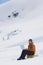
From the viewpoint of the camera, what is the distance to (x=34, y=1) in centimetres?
11175

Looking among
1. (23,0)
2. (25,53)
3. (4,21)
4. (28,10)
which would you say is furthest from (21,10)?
(25,53)

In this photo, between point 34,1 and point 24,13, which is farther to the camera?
point 34,1

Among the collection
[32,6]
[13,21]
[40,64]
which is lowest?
[40,64]

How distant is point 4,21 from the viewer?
3661 inches

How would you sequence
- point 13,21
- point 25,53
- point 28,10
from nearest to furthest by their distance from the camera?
point 25,53 < point 13,21 < point 28,10

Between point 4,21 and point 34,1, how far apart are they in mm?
22730

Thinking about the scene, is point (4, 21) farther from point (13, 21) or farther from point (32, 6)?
point (32, 6)

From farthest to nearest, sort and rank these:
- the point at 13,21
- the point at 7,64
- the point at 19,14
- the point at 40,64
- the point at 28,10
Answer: the point at 28,10 → the point at 19,14 → the point at 13,21 → the point at 7,64 → the point at 40,64

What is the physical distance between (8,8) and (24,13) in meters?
14.1

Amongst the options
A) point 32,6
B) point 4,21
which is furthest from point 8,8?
point 4,21

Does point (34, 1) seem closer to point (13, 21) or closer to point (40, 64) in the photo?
point (13, 21)

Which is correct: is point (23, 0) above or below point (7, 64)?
above

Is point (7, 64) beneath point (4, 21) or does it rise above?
beneath

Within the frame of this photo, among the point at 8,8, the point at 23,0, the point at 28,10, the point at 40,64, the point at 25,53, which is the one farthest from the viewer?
the point at 23,0
